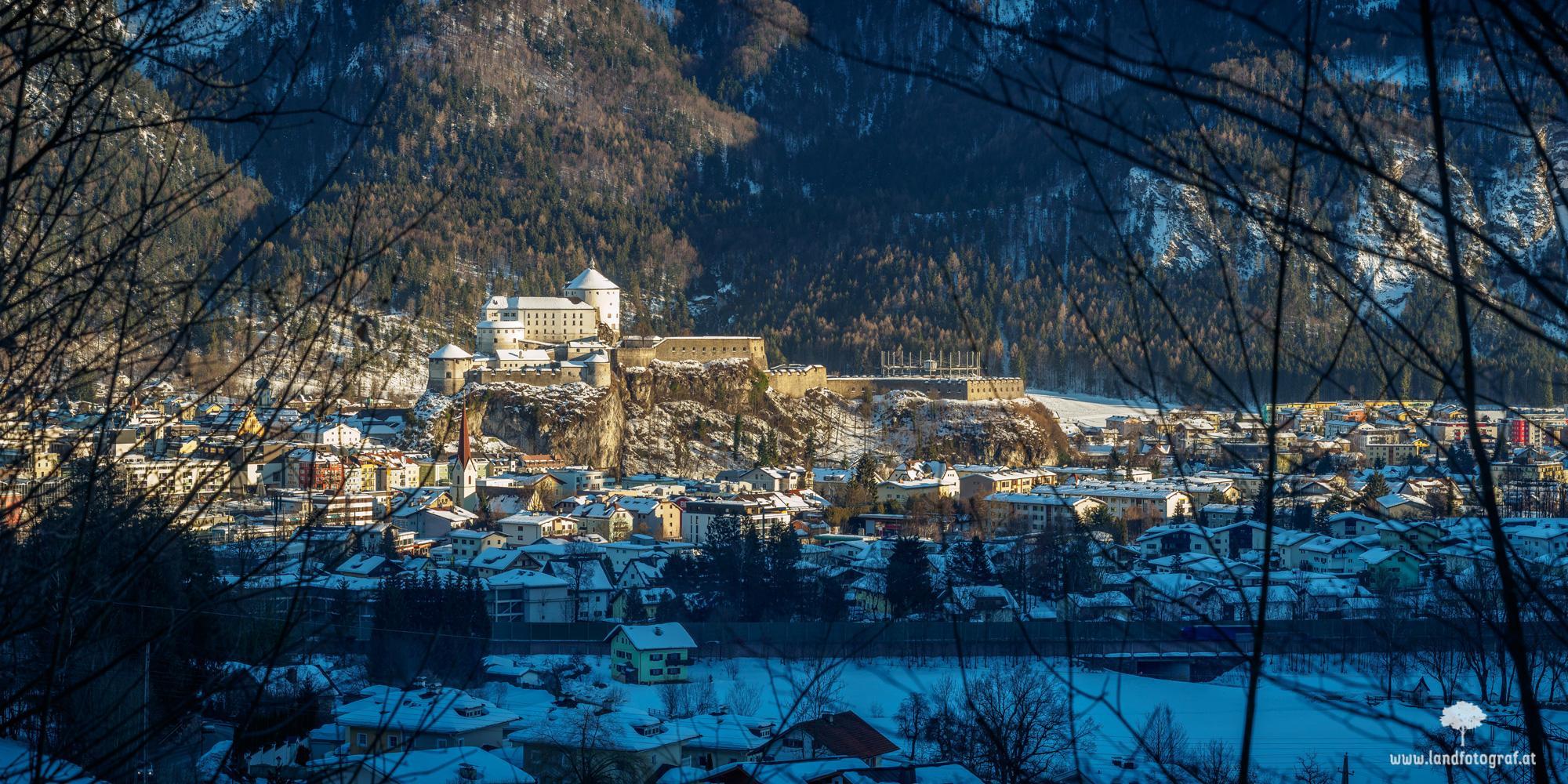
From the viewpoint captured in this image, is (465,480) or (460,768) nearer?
(460,768)

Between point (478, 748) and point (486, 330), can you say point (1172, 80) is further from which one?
point (486, 330)

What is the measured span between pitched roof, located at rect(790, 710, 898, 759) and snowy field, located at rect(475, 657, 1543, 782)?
1.12ft

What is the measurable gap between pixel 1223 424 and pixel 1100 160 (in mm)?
42734

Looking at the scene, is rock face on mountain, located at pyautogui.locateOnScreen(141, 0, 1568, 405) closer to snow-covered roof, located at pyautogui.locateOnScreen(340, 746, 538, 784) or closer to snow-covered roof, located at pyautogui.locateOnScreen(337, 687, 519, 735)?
snow-covered roof, located at pyautogui.locateOnScreen(337, 687, 519, 735)

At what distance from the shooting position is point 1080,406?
38.1 meters

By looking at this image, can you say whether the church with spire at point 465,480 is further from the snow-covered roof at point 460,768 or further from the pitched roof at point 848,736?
the snow-covered roof at point 460,768

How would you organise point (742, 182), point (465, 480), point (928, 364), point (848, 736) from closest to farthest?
→ point (848, 736), point (465, 480), point (928, 364), point (742, 182)

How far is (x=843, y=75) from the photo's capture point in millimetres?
60844

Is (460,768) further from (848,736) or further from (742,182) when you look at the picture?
(742,182)

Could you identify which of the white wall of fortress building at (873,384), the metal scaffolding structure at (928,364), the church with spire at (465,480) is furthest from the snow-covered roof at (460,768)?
the metal scaffolding structure at (928,364)

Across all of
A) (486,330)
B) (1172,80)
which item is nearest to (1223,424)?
(1172,80)

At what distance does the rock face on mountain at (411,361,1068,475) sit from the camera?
97.5 ft

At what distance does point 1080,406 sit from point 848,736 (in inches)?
1174

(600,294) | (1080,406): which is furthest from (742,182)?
(1080,406)
